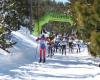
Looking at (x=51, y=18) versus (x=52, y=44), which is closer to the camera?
(x=52, y=44)

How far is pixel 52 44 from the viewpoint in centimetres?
3031

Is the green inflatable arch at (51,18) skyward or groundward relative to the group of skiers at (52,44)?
skyward

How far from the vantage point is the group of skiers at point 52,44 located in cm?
2423

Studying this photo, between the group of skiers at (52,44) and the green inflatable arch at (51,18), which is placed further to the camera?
the green inflatable arch at (51,18)

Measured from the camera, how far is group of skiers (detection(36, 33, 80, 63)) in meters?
24.2

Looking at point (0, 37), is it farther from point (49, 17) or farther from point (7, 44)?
point (49, 17)

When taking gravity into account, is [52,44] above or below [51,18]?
below

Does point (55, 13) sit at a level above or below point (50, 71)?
above

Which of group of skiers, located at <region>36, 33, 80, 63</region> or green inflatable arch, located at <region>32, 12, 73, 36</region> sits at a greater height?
green inflatable arch, located at <region>32, 12, 73, 36</region>

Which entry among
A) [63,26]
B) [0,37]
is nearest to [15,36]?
[0,37]

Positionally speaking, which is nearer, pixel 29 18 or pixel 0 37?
pixel 0 37

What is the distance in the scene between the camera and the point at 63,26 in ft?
368

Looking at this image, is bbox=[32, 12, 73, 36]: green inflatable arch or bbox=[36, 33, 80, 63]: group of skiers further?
bbox=[32, 12, 73, 36]: green inflatable arch

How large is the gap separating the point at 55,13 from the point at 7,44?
1686cm
